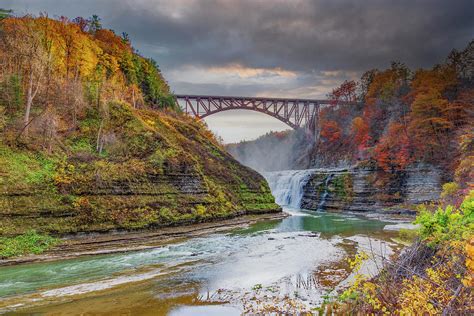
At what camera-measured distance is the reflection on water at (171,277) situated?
360 inches

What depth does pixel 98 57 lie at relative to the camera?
122 ft

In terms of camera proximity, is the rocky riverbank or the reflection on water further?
the rocky riverbank

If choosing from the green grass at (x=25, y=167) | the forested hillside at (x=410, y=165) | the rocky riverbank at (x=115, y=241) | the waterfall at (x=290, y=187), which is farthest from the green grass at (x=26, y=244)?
the waterfall at (x=290, y=187)

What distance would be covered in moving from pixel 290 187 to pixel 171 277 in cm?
3459

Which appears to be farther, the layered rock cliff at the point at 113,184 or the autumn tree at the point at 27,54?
the autumn tree at the point at 27,54

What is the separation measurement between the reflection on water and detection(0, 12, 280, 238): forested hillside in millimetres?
3792

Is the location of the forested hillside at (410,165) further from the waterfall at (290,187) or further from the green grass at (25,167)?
the green grass at (25,167)

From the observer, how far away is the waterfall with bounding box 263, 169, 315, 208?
43.8m

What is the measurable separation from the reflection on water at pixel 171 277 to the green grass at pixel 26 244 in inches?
48.8

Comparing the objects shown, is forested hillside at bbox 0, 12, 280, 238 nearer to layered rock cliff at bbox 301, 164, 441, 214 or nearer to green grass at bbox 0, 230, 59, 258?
green grass at bbox 0, 230, 59, 258

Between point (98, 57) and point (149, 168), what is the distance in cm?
2029

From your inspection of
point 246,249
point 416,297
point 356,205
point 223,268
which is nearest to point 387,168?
point 356,205

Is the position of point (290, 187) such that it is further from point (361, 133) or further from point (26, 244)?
point (26, 244)

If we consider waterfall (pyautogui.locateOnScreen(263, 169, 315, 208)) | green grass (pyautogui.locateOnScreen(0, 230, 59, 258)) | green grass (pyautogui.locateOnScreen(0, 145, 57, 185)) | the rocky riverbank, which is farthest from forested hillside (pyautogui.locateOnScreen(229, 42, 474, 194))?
green grass (pyautogui.locateOnScreen(0, 145, 57, 185))
